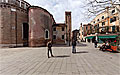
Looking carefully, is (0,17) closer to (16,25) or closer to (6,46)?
(16,25)

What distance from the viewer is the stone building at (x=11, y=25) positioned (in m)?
14.2

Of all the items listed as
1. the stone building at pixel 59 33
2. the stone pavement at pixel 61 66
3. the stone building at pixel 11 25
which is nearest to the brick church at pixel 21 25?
the stone building at pixel 11 25

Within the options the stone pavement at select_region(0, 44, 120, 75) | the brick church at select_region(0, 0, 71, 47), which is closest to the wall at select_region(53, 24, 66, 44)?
the brick church at select_region(0, 0, 71, 47)

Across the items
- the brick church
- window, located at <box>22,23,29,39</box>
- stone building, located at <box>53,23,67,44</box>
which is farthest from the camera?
stone building, located at <box>53,23,67,44</box>

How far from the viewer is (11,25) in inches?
587

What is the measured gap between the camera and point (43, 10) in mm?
16812

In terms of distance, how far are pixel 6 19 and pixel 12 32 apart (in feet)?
10.9

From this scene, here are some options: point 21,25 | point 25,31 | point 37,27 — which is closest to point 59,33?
point 37,27

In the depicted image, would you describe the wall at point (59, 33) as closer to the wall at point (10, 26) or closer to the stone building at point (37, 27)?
the stone building at point (37, 27)

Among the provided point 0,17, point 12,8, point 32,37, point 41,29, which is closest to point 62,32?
point 41,29

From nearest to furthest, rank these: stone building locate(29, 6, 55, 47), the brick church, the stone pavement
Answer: the stone pavement, the brick church, stone building locate(29, 6, 55, 47)

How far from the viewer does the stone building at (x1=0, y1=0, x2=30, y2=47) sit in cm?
1425

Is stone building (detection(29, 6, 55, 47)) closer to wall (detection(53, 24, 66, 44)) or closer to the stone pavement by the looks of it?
wall (detection(53, 24, 66, 44))

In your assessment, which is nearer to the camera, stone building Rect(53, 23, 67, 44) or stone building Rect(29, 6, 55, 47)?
stone building Rect(29, 6, 55, 47)
